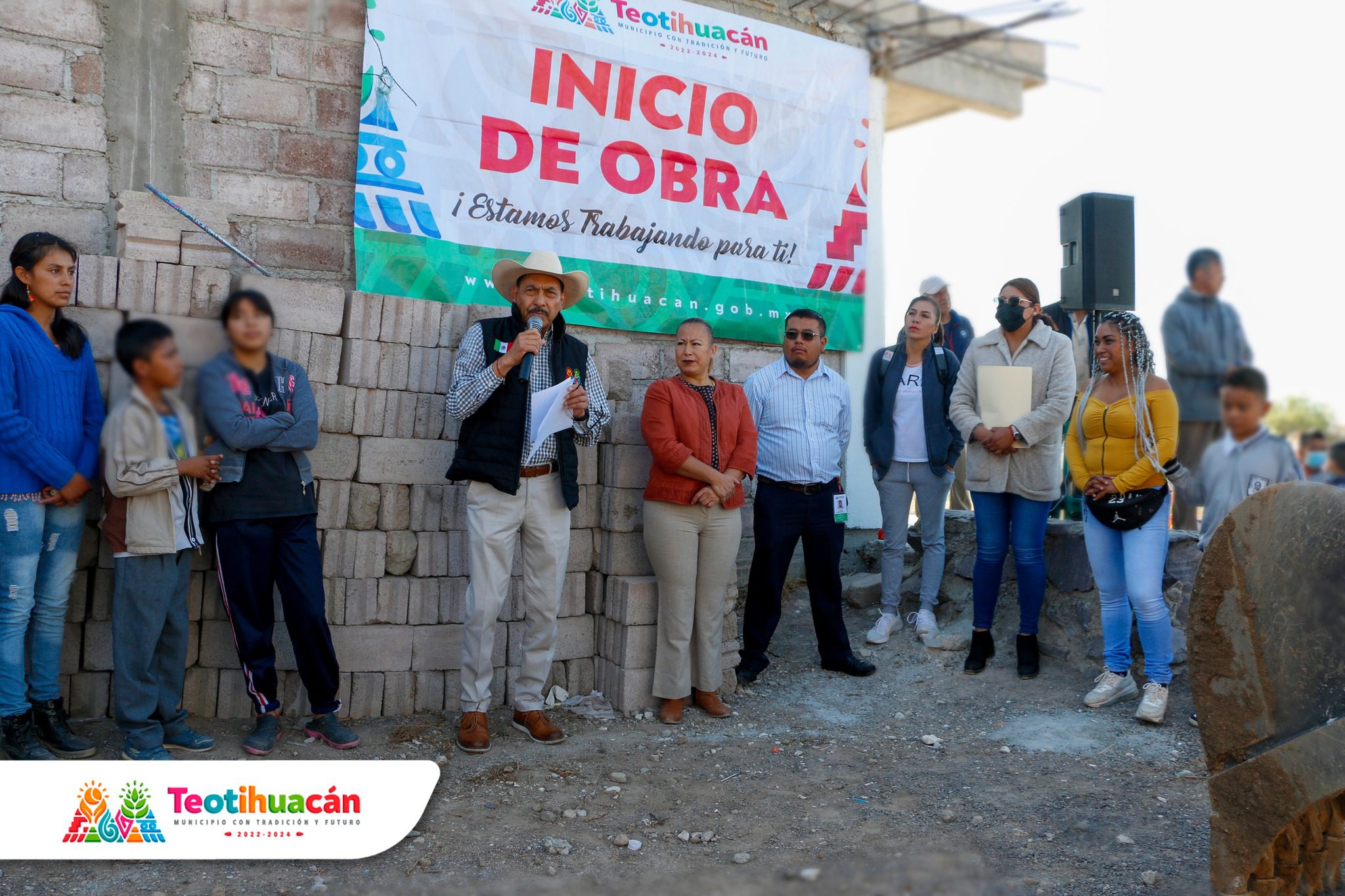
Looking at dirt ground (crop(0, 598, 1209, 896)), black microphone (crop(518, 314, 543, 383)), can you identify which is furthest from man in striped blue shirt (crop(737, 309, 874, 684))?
black microphone (crop(518, 314, 543, 383))

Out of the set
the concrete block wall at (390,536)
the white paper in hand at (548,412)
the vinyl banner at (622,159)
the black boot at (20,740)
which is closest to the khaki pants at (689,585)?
the concrete block wall at (390,536)

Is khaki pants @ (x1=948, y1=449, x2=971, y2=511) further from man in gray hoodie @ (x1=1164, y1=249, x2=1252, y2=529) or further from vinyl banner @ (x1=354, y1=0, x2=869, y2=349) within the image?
man in gray hoodie @ (x1=1164, y1=249, x2=1252, y2=529)

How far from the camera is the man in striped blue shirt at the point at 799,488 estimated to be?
5.32m

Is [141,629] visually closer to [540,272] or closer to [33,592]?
[33,592]

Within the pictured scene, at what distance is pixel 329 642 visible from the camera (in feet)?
13.5

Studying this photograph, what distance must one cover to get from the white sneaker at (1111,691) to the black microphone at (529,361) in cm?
328

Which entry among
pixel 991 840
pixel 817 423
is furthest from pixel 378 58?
pixel 991 840

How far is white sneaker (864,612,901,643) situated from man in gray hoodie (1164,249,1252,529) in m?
4.66

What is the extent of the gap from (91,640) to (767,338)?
4482mm

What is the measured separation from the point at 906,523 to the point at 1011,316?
139cm

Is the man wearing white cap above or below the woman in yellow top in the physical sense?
above

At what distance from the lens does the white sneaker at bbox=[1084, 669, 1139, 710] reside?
15.9 ft

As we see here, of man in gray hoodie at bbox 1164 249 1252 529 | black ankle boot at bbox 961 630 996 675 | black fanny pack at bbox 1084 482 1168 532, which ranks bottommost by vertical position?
black ankle boot at bbox 961 630 996 675

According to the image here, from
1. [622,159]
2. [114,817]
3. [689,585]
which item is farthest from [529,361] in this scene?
[622,159]
